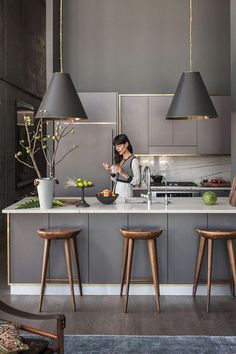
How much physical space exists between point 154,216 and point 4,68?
17.0 ft

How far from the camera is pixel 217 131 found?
7988 mm

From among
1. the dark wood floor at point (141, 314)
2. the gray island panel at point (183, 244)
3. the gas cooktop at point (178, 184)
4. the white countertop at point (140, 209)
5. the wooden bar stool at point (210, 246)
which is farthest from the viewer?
the gas cooktop at point (178, 184)

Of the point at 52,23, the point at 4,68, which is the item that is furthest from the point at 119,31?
the point at 4,68

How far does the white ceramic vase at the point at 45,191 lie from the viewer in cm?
544

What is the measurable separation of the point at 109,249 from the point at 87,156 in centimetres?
245

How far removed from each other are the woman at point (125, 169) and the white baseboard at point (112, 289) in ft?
4.47

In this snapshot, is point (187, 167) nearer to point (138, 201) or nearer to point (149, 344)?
point (138, 201)

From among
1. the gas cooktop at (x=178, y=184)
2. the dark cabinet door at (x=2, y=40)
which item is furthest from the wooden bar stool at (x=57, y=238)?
the dark cabinet door at (x=2, y=40)

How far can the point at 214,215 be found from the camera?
5602mm

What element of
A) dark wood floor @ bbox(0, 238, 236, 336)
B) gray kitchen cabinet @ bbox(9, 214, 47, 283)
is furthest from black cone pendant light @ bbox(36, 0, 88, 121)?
dark wood floor @ bbox(0, 238, 236, 336)

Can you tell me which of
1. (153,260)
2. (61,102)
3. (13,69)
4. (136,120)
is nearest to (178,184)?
(136,120)

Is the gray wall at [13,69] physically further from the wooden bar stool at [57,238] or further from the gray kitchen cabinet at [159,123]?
the wooden bar stool at [57,238]

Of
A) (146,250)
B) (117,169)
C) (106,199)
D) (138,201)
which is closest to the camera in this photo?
(146,250)

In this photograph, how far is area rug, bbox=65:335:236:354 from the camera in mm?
4074
